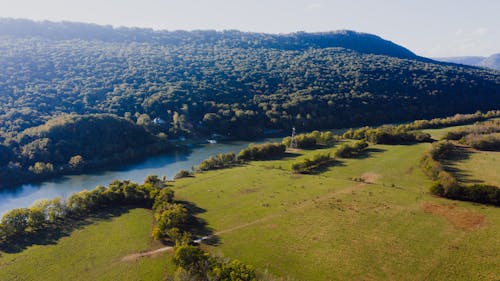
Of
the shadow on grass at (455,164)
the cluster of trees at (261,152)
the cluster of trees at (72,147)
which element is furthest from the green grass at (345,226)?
the cluster of trees at (72,147)

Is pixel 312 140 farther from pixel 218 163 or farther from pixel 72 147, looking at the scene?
pixel 72 147

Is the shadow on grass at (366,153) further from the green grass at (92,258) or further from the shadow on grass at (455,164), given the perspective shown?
the green grass at (92,258)

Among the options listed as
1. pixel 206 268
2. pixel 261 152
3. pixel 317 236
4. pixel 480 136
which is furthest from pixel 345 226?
pixel 480 136

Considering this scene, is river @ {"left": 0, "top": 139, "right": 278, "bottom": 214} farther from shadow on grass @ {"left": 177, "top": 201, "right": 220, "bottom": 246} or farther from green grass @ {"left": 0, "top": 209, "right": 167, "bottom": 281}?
shadow on grass @ {"left": 177, "top": 201, "right": 220, "bottom": 246}

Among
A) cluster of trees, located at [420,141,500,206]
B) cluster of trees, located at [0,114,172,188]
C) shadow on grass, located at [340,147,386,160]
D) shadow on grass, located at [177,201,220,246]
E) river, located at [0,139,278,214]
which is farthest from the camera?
shadow on grass, located at [340,147,386,160]

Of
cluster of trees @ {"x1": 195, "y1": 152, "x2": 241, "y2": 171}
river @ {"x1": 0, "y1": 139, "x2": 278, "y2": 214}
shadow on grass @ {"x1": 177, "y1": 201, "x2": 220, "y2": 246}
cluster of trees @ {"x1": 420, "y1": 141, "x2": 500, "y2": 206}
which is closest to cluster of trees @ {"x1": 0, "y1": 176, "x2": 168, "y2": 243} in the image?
shadow on grass @ {"x1": 177, "y1": 201, "x2": 220, "y2": 246}

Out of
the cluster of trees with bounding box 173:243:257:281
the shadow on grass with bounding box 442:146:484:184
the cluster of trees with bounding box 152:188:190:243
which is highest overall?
the shadow on grass with bounding box 442:146:484:184
